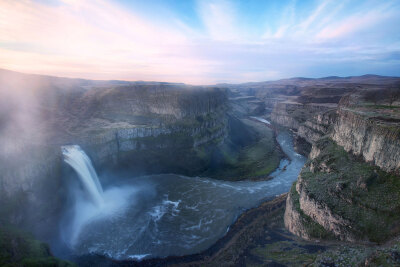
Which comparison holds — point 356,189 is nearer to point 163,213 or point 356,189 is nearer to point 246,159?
point 163,213

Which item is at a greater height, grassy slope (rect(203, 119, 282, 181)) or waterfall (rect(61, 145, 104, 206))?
waterfall (rect(61, 145, 104, 206))

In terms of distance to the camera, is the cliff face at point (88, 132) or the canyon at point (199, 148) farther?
the cliff face at point (88, 132)

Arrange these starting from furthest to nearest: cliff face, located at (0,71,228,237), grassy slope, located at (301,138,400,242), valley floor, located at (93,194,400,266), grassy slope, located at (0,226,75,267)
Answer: cliff face, located at (0,71,228,237) → grassy slope, located at (301,138,400,242) → grassy slope, located at (0,226,75,267) → valley floor, located at (93,194,400,266)

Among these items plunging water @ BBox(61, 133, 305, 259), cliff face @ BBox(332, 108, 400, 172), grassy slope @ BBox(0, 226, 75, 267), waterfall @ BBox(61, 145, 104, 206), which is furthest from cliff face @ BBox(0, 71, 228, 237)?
cliff face @ BBox(332, 108, 400, 172)

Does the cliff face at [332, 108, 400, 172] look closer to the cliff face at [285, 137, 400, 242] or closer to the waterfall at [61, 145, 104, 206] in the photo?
the cliff face at [285, 137, 400, 242]

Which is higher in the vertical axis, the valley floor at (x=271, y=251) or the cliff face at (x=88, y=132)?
the cliff face at (x=88, y=132)

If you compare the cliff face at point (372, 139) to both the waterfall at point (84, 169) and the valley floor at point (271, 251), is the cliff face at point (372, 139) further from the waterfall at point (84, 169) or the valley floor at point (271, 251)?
the waterfall at point (84, 169)

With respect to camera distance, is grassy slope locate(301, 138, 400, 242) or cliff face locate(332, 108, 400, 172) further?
cliff face locate(332, 108, 400, 172)

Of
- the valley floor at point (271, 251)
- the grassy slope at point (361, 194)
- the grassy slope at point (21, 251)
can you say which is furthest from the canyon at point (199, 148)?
the grassy slope at point (21, 251)
